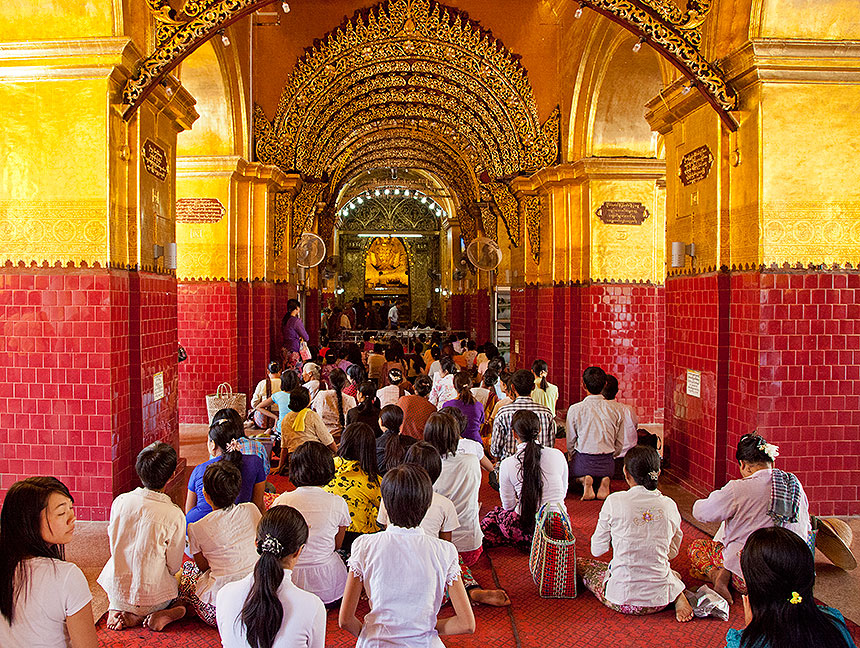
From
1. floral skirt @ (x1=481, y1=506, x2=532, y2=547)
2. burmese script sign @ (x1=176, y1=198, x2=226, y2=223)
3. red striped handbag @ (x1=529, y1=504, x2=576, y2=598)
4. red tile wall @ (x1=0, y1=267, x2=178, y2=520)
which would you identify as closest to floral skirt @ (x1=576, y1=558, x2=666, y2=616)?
red striped handbag @ (x1=529, y1=504, x2=576, y2=598)

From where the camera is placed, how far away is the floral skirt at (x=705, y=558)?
14.8 ft

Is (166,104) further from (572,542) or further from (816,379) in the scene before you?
(816,379)

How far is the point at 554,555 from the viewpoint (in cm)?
427

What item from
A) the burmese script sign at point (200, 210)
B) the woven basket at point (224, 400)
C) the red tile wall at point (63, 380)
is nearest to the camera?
the red tile wall at point (63, 380)

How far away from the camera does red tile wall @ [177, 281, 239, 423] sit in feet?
33.0

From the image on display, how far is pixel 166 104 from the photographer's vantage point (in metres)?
6.25

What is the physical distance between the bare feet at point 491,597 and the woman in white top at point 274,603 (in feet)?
6.35

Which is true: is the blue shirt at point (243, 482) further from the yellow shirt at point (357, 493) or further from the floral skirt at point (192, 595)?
the yellow shirt at point (357, 493)

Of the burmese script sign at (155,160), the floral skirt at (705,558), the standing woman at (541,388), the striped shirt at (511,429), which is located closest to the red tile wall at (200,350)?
the burmese script sign at (155,160)

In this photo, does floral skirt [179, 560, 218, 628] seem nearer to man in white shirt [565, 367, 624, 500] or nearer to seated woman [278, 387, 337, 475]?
seated woman [278, 387, 337, 475]

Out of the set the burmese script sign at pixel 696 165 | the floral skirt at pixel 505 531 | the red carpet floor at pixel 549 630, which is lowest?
the red carpet floor at pixel 549 630

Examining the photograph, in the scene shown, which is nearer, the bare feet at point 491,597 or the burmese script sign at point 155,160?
the bare feet at point 491,597

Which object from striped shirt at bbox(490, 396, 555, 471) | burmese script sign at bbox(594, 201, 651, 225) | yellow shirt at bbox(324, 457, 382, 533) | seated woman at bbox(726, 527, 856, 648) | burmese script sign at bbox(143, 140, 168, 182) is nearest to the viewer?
seated woman at bbox(726, 527, 856, 648)

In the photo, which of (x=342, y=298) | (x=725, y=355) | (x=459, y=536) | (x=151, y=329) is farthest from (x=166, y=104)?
(x=342, y=298)
